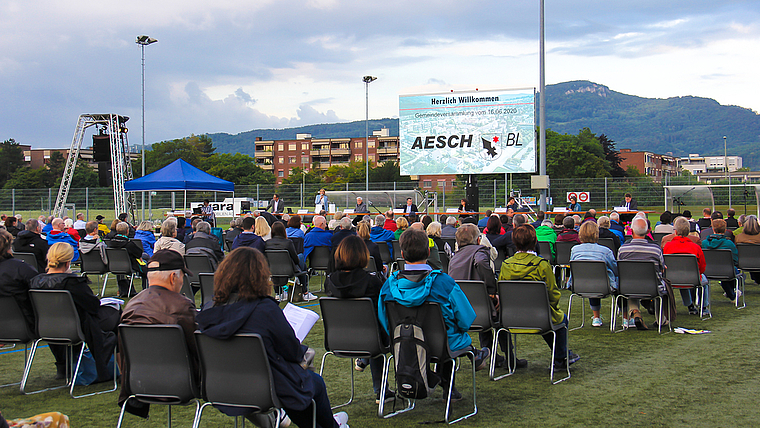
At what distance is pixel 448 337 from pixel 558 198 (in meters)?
21.3

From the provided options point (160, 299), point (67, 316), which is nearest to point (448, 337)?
point (160, 299)

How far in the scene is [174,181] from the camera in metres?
16.2

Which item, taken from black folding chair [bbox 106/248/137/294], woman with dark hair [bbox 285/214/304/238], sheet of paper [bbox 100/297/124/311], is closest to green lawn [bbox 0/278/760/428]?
sheet of paper [bbox 100/297/124/311]

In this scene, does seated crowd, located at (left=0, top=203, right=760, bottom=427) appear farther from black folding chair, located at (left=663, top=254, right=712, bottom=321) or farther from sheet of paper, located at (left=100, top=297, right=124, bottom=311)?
black folding chair, located at (left=663, top=254, right=712, bottom=321)

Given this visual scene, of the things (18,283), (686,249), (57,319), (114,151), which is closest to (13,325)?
(18,283)

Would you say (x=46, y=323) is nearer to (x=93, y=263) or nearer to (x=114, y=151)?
(x=93, y=263)

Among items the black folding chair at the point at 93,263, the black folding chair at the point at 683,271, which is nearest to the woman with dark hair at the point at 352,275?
the black folding chair at the point at 683,271

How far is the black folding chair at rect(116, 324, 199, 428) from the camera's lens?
315 cm

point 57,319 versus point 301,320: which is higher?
point 301,320

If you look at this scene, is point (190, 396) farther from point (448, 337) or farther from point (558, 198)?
point (558, 198)

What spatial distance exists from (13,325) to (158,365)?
7.91 ft

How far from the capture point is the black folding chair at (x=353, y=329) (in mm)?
4066

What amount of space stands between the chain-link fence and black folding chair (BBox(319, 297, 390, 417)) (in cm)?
Result: 1856

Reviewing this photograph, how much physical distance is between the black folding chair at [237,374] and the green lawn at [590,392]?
1155 millimetres
